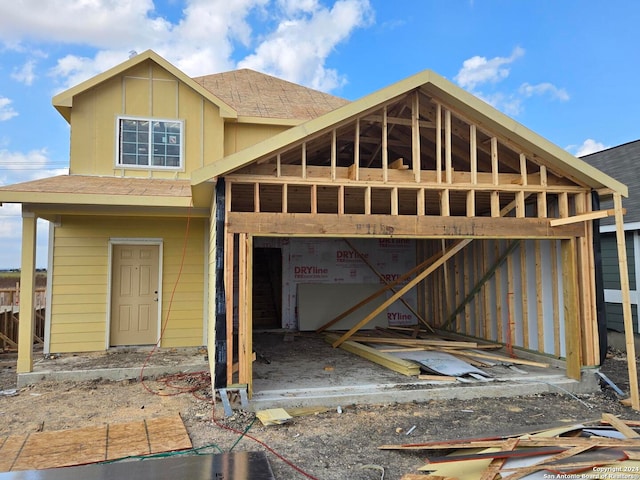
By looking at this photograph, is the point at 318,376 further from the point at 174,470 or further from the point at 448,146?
the point at 448,146

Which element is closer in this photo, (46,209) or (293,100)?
(46,209)

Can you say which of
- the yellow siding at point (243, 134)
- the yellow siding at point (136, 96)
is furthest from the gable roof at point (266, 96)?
the yellow siding at point (136, 96)

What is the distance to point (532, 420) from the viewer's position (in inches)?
206

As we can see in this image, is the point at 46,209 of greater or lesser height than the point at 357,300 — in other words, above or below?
above

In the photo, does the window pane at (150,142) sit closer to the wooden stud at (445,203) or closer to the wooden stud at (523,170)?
the wooden stud at (445,203)

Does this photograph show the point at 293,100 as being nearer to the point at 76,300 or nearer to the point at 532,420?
the point at 76,300

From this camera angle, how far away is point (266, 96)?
11.7 m

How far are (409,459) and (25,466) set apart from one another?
372 cm

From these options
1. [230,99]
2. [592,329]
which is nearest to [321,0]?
[230,99]

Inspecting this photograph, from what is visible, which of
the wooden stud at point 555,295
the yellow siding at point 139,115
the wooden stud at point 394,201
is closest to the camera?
the wooden stud at point 394,201

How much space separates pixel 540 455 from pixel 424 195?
4.13m

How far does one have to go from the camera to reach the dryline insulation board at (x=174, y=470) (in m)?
3.65

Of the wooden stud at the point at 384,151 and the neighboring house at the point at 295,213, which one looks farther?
the wooden stud at the point at 384,151

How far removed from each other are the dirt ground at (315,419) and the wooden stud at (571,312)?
1.59 feet
